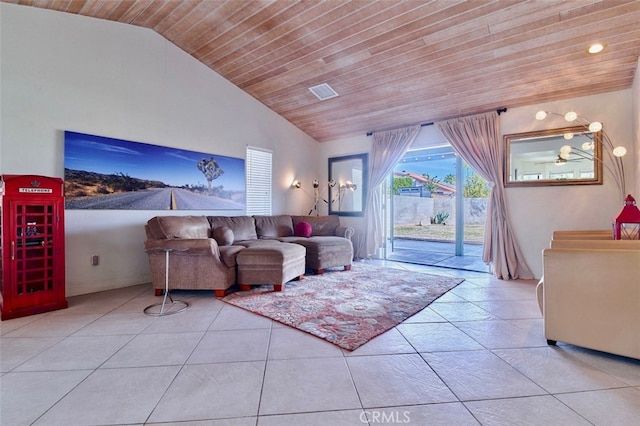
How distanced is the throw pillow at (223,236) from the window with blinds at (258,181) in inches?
47.0

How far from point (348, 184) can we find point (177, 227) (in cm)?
347

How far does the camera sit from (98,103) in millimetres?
3369

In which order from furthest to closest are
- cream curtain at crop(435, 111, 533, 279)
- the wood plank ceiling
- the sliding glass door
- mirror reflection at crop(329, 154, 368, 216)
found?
mirror reflection at crop(329, 154, 368, 216) < the sliding glass door < cream curtain at crop(435, 111, 533, 279) < the wood plank ceiling

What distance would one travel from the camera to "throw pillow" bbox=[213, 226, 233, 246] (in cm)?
A: 383

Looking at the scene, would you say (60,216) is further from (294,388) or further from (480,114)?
(480,114)

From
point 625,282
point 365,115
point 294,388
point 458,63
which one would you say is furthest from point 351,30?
point 294,388

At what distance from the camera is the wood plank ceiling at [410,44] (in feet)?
8.83

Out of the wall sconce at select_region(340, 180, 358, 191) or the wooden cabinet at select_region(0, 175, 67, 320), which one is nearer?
the wooden cabinet at select_region(0, 175, 67, 320)

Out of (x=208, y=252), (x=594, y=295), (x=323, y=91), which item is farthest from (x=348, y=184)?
(x=594, y=295)

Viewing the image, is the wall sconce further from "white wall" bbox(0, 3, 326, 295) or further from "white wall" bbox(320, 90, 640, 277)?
"white wall" bbox(320, 90, 640, 277)

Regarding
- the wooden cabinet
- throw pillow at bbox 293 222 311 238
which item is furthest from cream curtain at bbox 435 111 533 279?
the wooden cabinet

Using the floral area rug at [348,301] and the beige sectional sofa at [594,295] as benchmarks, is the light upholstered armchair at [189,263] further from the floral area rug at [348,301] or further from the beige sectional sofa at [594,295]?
the beige sectional sofa at [594,295]

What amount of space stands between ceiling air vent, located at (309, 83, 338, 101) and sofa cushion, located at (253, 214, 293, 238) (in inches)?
86.4

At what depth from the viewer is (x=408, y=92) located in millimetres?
4086
